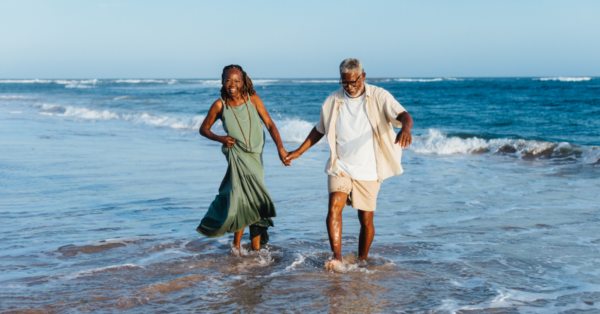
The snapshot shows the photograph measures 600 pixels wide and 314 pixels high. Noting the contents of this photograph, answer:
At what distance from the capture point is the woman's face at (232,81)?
4312 mm

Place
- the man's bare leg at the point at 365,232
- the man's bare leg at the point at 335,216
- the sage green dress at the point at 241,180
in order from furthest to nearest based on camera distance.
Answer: the sage green dress at the point at 241,180 < the man's bare leg at the point at 365,232 < the man's bare leg at the point at 335,216

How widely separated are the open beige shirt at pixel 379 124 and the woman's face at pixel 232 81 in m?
0.82

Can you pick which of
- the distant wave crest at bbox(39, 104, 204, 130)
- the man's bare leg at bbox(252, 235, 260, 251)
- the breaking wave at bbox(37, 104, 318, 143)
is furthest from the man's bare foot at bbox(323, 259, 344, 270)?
the distant wave crest at bbox(39, 104, 204, 130)

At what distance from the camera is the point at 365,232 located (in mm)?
4383

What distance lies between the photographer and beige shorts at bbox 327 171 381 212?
13.5 feet

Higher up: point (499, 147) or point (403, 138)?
point (403, 138)

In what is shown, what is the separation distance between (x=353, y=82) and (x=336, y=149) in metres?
0.61

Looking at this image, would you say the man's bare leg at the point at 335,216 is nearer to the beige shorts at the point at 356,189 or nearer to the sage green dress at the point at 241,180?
the beige shorts at the point at 356,189

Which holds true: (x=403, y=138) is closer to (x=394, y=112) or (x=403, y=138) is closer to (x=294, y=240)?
(x=394, y=112)

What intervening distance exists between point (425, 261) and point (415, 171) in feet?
16.9

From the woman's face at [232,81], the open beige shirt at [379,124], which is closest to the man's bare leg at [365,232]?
the open beige shirt at [379,124]

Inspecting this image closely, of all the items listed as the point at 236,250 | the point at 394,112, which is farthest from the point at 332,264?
the point at 394,112

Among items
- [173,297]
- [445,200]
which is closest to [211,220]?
[173,297]

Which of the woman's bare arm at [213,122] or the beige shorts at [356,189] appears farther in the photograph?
the woman's bare arm at [213,122]
